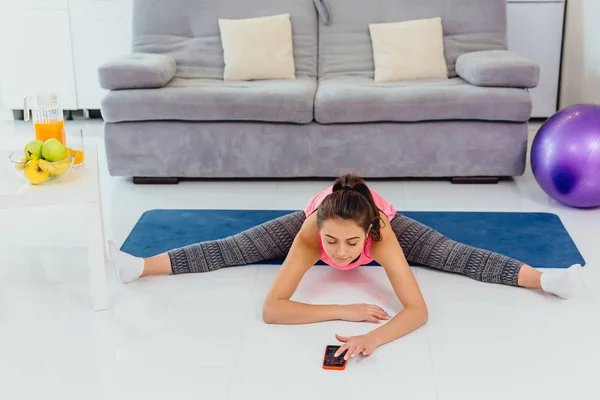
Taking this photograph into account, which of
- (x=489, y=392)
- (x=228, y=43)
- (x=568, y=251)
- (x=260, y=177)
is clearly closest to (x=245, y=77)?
(x=228, y=43)

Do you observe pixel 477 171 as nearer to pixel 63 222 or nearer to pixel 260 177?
pixel 260 177

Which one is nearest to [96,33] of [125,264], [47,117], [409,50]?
[409,50]

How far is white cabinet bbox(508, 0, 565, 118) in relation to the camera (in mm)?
5199

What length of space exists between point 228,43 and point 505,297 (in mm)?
2303

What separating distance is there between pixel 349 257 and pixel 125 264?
2.94 feet

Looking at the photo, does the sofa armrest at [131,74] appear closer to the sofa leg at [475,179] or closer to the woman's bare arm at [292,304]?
the sofa leg at [475,179]

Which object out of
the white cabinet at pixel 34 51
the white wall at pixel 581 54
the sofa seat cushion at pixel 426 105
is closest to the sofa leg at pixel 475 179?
the sofa seat cushion at pixel 426 105

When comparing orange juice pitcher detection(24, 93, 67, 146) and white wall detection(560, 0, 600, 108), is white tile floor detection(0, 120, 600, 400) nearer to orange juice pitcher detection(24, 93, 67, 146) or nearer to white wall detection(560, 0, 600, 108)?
orange juice pitcher detection(24, 93, 67, 146)

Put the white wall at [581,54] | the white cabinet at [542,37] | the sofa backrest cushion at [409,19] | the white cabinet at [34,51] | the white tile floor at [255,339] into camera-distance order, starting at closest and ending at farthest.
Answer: the white tile floor at [255,339], the sofa backrest cushion at [409,19], the white wall at [581,54], the white cabinet at [542,37], the white cabinet at [34,51]

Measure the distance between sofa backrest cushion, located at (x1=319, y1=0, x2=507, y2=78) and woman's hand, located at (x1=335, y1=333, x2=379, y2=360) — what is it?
7.69 ft

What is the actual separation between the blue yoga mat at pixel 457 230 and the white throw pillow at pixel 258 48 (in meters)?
1.01

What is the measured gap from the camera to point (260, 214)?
3818 mm

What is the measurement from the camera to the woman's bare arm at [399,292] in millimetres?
2678

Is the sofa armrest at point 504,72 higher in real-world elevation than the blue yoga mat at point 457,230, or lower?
higher
